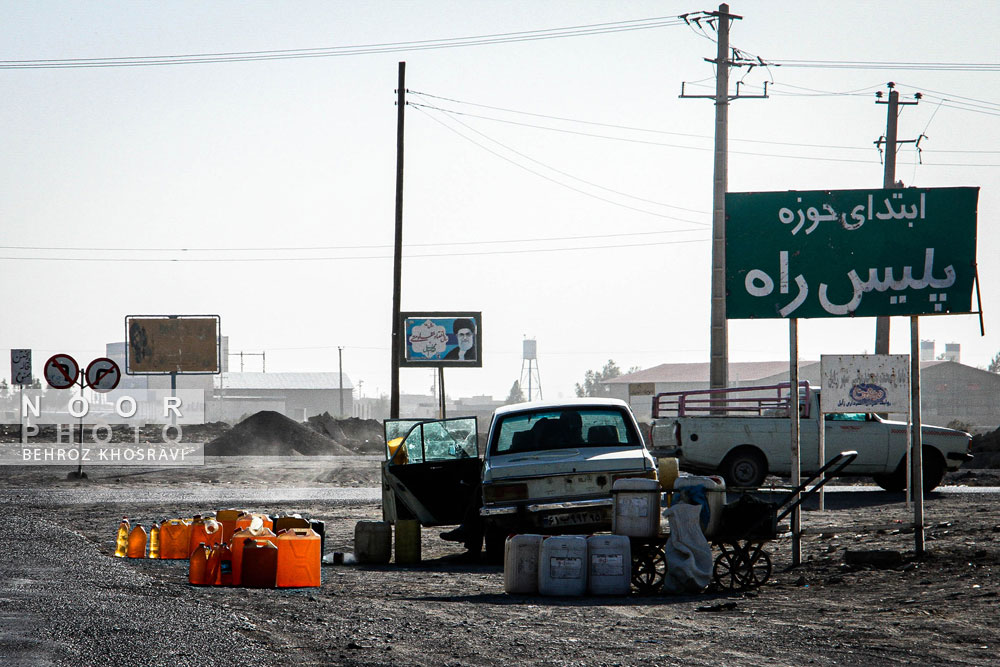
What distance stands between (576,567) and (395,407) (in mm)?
18173

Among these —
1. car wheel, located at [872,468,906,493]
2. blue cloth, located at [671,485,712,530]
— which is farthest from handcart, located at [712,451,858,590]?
car wheel, located at [872,468,906,493]

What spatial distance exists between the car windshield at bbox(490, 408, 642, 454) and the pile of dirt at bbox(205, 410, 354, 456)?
→ 3989 cm

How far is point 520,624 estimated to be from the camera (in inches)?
331

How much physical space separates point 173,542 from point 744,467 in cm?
1197

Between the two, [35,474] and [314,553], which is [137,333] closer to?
[35,474]

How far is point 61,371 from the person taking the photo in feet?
92.0

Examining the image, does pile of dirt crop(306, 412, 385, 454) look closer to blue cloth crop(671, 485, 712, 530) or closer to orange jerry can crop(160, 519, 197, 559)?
orange jerry can crop(160, 519, 197, 559)

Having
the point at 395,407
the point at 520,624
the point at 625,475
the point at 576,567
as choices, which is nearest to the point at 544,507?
the point at 625,475

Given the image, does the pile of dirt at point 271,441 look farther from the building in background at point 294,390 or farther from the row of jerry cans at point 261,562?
the building in background at point 294,390

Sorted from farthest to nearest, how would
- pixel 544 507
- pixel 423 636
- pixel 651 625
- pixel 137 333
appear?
pixel 137 333 → pixel 544 507 → pixel 651 625 → pixel 423 636

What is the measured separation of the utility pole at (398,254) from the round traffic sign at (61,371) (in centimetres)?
785

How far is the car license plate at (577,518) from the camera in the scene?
1238 centimetres

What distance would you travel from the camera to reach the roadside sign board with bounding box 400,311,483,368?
40.2 meters

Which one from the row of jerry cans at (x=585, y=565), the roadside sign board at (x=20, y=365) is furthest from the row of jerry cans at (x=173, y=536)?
the roadside sign board at (x=20, y=365)
